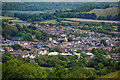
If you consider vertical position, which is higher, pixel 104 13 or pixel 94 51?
pixel 104 13

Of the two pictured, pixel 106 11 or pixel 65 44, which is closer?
pixel 65 44

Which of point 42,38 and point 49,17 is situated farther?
point 49,17

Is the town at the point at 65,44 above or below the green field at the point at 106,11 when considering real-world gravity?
below

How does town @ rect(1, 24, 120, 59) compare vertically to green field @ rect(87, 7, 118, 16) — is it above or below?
below

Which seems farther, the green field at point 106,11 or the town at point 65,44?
the green field at point 106,11

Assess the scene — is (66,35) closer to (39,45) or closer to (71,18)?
(39,45)

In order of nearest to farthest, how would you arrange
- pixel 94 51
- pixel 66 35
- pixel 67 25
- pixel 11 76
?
pixel 11 76
pixel 94 51
pixel 66 35
pixel 67 25

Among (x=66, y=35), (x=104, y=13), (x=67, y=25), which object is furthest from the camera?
(x=104, y=13)

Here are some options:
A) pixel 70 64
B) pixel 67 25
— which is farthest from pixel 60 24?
pixel 70 64

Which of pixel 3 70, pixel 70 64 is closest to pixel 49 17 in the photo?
pixel 70 64

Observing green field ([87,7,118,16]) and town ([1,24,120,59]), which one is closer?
town ([1,24,120,59])

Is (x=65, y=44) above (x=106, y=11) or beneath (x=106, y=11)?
beneath
